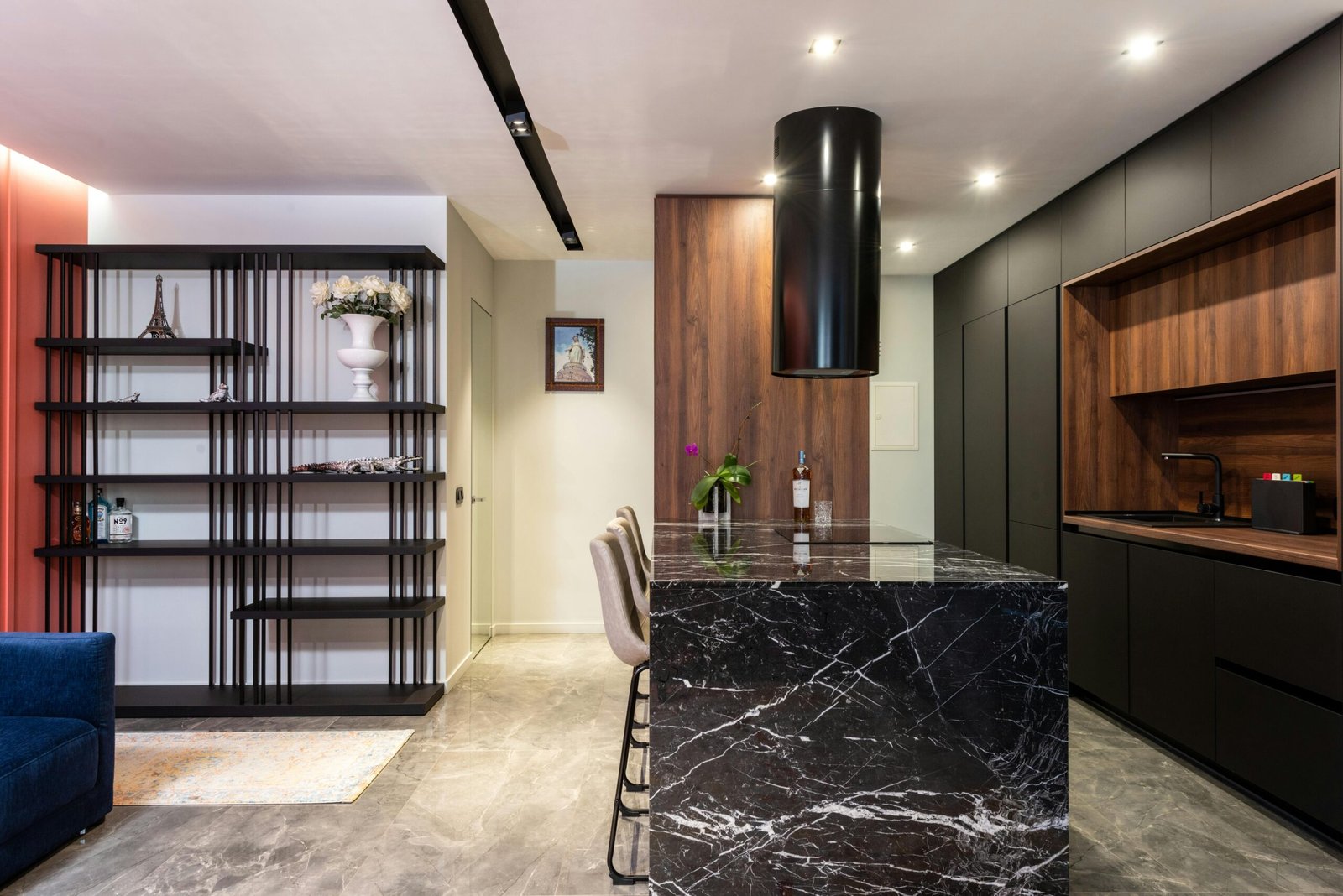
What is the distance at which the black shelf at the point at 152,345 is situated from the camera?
3.54 meters

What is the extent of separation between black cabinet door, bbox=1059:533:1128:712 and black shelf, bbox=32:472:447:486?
10.7 feet

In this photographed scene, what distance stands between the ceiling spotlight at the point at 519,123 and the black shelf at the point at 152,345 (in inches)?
71.9

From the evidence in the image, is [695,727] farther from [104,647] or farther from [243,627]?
[243,627]

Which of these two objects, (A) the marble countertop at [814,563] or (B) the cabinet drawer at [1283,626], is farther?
(B) the cabinet drawer at [1283,626]

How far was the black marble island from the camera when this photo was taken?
190 centimetres

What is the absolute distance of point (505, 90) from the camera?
268cm

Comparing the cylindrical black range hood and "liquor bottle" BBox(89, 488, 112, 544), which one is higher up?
the cylindrical black range hood

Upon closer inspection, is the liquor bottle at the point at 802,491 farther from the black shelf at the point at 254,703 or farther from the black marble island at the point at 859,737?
the black shelf at the point at 254,703

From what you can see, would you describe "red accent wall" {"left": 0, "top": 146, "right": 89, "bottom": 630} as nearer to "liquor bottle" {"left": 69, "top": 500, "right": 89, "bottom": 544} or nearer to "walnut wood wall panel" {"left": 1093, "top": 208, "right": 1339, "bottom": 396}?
"liquor bottle" {"left": 69, "top": 500, "right": 89, "bottom": 544}

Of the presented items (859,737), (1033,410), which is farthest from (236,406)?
(1033,410)

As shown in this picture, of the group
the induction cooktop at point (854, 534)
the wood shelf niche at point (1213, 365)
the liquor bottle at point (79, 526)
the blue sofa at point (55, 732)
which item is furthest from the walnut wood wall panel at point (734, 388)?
the liquor bottle at point (79, 526)

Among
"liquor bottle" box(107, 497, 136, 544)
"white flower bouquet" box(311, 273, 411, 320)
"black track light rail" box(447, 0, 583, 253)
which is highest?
"black track light rail" box(447, 0, 583, 253)

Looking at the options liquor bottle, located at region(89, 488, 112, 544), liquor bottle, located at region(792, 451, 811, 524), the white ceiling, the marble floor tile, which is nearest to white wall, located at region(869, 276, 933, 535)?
the white ceiling

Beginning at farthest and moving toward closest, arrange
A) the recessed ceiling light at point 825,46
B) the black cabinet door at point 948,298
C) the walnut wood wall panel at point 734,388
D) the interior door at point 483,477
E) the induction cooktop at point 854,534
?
the black cabinet door at point 948,298 → the interior door at point 483,477 → the walnut wood wall panel at point 734,388 → the induction cooktop at point 854,534 → the recessed ceiling light at point 825,46
